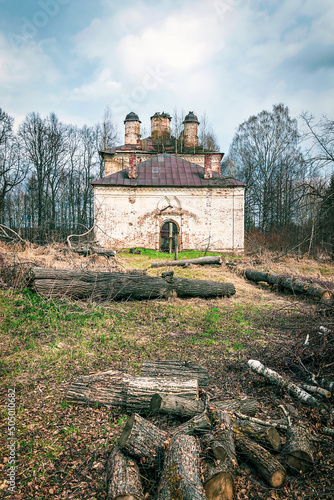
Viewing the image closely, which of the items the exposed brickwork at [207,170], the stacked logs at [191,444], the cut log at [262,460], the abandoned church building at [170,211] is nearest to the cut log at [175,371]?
the stacked logs at [191,444]

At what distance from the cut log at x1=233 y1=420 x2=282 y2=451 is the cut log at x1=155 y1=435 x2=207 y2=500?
1.94 ft

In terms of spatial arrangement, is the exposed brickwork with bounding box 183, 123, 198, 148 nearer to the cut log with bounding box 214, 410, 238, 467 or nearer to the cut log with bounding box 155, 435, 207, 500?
the cut log with bounding box 214, 410, 238, 467

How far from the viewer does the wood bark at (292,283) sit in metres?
8.92

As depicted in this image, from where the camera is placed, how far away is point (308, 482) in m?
2.48

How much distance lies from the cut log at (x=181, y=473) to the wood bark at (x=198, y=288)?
6.56 metres

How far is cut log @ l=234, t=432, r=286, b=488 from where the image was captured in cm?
242

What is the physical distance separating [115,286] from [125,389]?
15.7ft

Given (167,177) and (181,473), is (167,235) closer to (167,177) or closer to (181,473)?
(167,177)

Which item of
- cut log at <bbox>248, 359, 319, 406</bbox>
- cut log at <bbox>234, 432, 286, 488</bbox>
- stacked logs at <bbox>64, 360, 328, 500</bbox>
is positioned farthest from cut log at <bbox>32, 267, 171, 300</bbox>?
cut log at <bbox>234, 432, 286, 488</bbox>

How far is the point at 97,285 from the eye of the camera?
7.98 m

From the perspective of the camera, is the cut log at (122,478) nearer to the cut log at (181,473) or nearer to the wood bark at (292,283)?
the cut log at (181,473)

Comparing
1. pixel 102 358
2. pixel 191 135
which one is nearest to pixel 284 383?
pixel 102 358

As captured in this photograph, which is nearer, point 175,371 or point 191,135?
point 175,371

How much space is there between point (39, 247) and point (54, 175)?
23.1m
